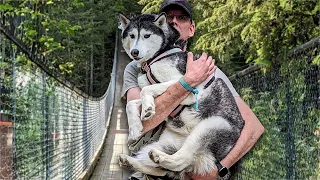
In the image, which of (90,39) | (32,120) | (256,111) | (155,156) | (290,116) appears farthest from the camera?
(90,39)

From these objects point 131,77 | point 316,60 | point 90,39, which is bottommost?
point 131,77

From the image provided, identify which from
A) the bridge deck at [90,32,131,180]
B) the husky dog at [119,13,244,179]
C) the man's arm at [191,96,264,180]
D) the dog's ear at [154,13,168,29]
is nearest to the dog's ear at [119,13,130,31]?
the husky dog at [119,13,244,179]

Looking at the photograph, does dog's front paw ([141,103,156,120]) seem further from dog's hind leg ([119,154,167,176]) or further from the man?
dog's hind leg ([119,154,167,176])

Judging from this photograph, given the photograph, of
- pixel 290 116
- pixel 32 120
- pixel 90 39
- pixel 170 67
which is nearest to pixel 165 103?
pixel 170 67

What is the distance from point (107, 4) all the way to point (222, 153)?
24.7 meters

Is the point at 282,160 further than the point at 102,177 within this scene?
No

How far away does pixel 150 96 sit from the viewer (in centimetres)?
168

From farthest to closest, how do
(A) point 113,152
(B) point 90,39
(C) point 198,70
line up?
(B) point 90,39, (A) point 113,152, (C) point 198,70

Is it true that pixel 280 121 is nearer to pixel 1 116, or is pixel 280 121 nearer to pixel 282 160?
pixel 282 160

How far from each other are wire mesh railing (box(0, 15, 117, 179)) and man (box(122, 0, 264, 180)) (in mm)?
780

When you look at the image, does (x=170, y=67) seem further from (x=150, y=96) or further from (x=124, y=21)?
(x=124, y=21)

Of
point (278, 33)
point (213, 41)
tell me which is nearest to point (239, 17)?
point (213, 41)

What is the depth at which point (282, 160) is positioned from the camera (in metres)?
3.10

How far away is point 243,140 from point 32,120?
1782 mm
